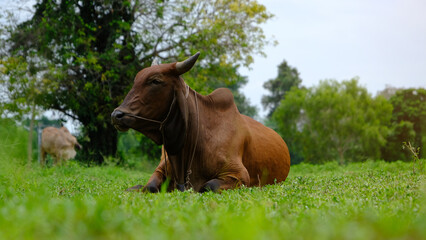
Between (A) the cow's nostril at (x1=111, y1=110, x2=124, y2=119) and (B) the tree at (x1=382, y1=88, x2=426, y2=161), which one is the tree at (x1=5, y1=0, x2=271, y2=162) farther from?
(B) the tree at (x1=382, y1=88, x2=426, y2=161)

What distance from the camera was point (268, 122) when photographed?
59.6 m

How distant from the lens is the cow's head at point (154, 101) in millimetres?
5203

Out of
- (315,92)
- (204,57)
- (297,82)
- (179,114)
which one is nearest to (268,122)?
(297,82)

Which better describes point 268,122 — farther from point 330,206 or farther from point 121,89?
point 330,206

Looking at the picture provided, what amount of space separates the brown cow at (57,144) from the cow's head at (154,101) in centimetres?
1145

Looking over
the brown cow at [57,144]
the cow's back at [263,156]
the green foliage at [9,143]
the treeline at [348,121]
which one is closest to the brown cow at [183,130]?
the cow's back at [263,156]

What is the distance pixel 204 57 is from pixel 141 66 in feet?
9.46

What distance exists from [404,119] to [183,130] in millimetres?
40995

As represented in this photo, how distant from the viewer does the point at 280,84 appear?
5841 cm

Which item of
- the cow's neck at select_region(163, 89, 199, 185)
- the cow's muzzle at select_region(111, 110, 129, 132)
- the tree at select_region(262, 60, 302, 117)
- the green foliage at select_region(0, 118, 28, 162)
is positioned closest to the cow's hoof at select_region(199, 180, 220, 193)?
the cow's neck at select_region(163, 89, 199, 185)

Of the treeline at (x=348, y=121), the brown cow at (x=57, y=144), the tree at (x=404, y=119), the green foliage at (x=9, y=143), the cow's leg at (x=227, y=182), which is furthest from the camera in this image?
the treeline at (x=348, y=121)

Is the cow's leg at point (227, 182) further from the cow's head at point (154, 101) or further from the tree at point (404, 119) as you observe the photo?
the tree at point (404, 119)

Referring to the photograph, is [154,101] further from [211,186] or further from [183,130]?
[211,186]

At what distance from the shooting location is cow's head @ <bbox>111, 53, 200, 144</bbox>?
5.20 meters
